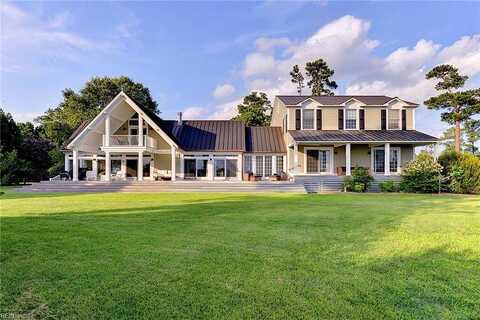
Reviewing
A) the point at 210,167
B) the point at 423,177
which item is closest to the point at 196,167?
the point at 210,167

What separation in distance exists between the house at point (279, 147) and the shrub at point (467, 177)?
4.02 m

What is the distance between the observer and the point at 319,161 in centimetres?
2573

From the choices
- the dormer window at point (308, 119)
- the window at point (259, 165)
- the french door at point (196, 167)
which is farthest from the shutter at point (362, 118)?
the french door at point (196, 167)

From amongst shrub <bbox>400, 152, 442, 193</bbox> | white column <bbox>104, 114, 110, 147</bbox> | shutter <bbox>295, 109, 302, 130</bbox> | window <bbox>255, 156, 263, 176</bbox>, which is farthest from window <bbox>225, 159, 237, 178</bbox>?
shrub <bbox>400, 152, 442, 193</bbox>

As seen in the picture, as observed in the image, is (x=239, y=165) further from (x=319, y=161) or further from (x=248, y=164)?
(x=319, y=161)

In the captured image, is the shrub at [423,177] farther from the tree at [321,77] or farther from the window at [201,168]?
the tree at [321,77]

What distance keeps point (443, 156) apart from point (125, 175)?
24.1 m

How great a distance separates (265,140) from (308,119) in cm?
417

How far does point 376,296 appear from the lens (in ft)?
11.6

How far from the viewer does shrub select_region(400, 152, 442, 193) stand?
2056cm

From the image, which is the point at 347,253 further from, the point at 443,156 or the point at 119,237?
the point at 443,156

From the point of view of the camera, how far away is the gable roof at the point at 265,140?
26.9 metres

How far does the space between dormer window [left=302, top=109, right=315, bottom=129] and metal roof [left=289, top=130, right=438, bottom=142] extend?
707 millimetres

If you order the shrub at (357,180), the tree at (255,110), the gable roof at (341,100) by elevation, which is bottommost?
the shrub at (357,180)
